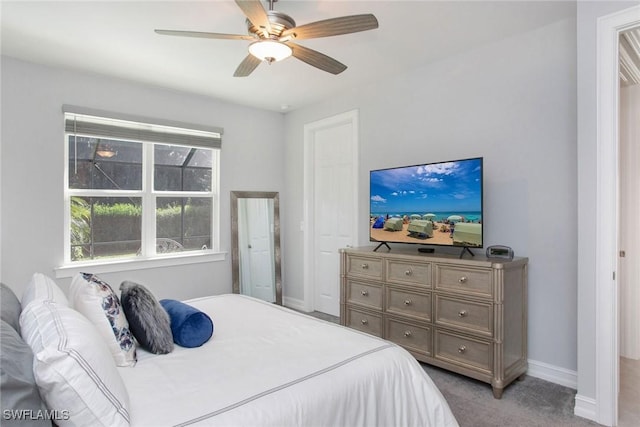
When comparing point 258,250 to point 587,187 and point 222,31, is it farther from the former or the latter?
point 587,187

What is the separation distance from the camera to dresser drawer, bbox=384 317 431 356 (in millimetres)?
2910

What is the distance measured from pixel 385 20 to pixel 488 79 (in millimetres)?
1089

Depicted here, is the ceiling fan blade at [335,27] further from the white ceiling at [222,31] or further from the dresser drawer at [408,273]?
the dresser drawer at [408,273]

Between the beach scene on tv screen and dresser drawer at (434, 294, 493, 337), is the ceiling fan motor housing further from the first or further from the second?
dresser drawer at (434, 294, 493, 337)

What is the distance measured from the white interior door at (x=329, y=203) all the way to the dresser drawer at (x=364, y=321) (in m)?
0.93

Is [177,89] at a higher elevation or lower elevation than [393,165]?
higher

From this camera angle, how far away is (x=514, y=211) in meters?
2.93

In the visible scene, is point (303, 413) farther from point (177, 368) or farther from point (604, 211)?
point (604, 211)

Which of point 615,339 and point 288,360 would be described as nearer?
point 288,360

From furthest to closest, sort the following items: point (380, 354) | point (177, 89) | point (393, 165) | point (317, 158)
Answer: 1. point (317, 158)
2. point (177, 89)
3. point (393, 165)
4. point (380, 354)

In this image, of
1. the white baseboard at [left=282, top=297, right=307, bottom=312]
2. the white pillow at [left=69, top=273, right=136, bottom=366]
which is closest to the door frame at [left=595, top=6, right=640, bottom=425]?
the white pillow at [left=69, top=273, right=136, bottom=366]

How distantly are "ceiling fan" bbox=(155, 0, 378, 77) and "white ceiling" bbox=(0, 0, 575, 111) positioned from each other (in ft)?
1.23

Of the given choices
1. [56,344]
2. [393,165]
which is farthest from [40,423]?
[393,165]

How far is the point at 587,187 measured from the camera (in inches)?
90.0
